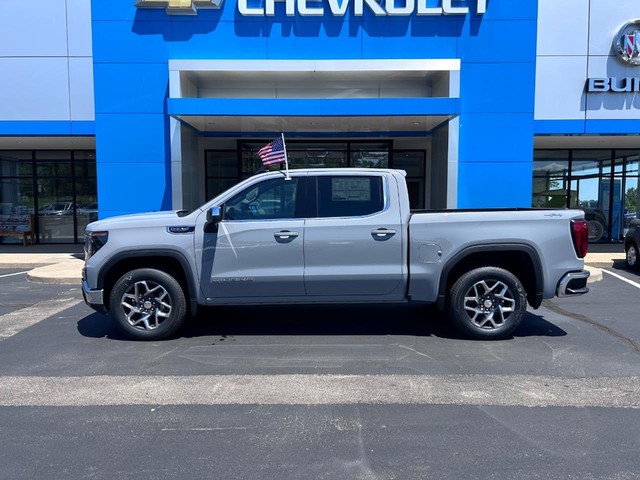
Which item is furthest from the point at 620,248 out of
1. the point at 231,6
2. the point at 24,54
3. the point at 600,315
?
the point at 24,54

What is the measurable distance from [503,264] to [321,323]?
8.13 feet

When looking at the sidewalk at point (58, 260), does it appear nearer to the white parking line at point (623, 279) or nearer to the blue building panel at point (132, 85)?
the white parking line at point (623, 279)

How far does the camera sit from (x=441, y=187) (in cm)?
1338

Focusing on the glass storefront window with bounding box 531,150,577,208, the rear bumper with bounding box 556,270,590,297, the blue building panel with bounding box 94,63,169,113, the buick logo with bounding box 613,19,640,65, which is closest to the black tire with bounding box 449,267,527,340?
the rear bumper with bounding box 556,270,590,297

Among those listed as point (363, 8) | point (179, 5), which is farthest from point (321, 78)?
point (179, 5)

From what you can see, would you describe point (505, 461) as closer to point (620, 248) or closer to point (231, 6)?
point (231, 6)

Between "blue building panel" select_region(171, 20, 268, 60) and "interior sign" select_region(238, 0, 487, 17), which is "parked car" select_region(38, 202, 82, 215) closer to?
"blue building panel" select_region(171, 20, 268, 60)

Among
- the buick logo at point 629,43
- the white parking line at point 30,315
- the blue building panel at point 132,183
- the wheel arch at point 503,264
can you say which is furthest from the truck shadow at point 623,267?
the white parking line at point 30,315

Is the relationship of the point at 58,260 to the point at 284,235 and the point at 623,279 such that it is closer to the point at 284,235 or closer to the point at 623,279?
the point at 284,235

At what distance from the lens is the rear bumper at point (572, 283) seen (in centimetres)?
588

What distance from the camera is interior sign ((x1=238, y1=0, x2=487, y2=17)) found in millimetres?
12383

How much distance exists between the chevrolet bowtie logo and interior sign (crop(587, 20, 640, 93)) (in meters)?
9.89

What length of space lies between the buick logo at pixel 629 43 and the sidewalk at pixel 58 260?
519 centimetres

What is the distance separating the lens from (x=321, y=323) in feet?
22.4
